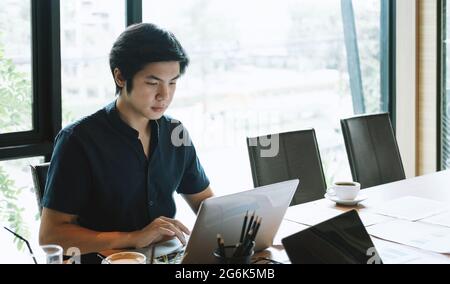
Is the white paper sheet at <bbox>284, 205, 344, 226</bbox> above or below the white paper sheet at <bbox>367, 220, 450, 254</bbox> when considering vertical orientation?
above

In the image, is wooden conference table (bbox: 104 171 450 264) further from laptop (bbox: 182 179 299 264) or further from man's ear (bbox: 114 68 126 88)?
man's ear (bbox: 114 68 126 88)

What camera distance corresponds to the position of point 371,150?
3273 millimetres

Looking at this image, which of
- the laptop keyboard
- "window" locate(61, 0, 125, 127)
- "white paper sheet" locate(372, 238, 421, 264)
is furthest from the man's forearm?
"window" locate(61, 0, 125, 127)

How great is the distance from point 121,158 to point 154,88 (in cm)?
26

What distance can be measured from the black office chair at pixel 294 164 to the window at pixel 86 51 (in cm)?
108

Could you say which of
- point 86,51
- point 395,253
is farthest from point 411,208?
point 86,51

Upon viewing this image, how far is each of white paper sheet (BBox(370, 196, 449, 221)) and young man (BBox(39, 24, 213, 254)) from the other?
797 mm

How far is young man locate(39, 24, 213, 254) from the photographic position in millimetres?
2064

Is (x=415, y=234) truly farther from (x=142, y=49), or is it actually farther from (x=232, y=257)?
(x=142, y=49)

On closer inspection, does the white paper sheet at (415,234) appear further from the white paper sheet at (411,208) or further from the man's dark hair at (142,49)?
the man's dark hair at (142,49)

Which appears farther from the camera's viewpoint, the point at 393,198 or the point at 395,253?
the point at 393,198

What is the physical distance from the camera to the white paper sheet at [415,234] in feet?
6.56

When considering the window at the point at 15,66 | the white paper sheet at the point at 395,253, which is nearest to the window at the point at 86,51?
the window at the point at 15,66

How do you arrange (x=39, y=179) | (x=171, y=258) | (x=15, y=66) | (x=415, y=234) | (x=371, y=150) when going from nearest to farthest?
(x=171, y=258), (x=415, y=234), (x=39, y=179), (x=15, y=66), (x=371, y=150)
